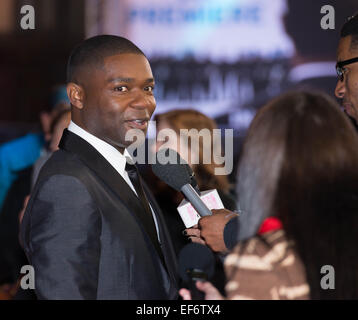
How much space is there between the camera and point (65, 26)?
708 centimetres

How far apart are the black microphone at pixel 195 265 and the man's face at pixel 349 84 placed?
1.22 m

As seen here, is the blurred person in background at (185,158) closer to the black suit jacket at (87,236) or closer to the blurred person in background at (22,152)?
the blurred person in background at (22,152)

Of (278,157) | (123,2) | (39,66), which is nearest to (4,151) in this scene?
(123,2)

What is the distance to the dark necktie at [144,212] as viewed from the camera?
2.04 metres

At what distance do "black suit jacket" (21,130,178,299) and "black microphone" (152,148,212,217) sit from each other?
158mm

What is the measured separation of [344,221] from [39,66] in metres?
6.25

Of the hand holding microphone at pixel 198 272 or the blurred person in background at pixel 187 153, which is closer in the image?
the hand holding microphone at pixel 198 272

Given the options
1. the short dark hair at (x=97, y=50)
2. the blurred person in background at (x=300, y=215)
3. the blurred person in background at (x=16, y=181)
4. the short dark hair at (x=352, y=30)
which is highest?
the short dark hair at (x=352, y=30)

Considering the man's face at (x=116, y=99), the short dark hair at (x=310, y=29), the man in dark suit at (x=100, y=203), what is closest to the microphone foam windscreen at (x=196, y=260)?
the man in dark suit at (x=100, y=203)

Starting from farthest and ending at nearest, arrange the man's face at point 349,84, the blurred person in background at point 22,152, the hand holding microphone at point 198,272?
the blurred person in background at point 22,152, the man's face at point 349,84, the hand holding microphone at point 198,272

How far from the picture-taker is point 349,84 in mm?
2637

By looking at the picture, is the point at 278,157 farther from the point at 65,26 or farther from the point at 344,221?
the point at 65,26

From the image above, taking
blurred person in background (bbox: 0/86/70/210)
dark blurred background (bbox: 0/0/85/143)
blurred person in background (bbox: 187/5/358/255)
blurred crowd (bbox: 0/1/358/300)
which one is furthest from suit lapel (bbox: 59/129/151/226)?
dark blurred background (bbox: 0/0/85/143)

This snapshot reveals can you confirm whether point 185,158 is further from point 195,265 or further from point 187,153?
point 195,265
